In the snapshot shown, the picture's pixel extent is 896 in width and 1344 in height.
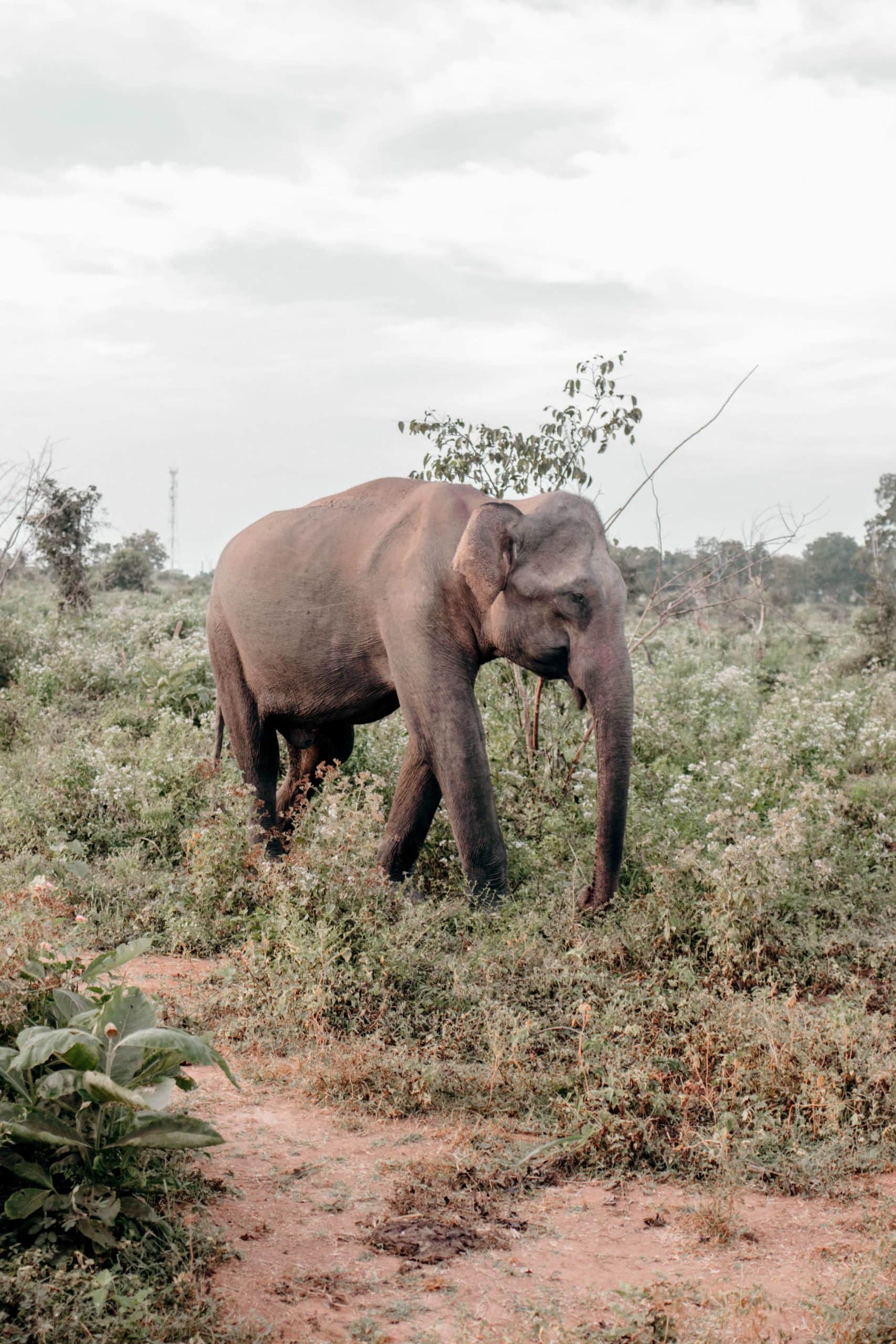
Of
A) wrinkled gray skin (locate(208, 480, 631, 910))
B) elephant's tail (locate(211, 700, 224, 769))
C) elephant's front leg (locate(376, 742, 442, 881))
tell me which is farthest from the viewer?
elephant's tail (locate(211, 700, 224, 769))

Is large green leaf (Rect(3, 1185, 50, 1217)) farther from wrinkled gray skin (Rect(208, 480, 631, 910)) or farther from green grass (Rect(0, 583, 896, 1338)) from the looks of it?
wrinkled gray skin (Rect(208, 480, 631, 910))

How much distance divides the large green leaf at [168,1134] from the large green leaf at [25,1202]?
0.24 m

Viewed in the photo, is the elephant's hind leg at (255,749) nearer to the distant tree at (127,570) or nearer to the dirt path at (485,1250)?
the dirt path at (485,1250)

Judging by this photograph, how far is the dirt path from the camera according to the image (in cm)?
344

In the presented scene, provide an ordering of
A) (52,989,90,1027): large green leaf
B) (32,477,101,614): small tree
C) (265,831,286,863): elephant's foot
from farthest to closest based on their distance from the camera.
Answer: (32,477,101,614): small tree < (265,831,286,863): elephant's foot < (52,989,90,1027): large green leaf

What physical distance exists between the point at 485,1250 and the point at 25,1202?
141 centimetres

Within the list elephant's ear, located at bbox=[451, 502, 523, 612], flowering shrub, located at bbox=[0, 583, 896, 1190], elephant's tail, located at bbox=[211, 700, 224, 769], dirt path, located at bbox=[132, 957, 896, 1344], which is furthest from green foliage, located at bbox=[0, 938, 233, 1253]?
elephant's tail, located at bbox=[211, 700, 224, 769]

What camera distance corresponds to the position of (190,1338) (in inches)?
126

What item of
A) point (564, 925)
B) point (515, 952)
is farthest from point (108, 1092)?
point (564, 925)

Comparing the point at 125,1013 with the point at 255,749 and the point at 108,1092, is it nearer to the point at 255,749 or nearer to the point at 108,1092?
the point at 108,1092

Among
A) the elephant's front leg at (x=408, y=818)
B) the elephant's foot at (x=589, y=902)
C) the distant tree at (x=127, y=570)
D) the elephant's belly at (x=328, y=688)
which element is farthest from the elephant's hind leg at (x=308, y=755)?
the distant tree at (x=127, y=570)

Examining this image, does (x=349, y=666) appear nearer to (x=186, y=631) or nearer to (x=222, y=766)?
(x=222, y=766)

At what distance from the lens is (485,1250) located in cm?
387

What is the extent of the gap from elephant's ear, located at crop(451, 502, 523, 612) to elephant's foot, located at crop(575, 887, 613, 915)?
1698 mm
